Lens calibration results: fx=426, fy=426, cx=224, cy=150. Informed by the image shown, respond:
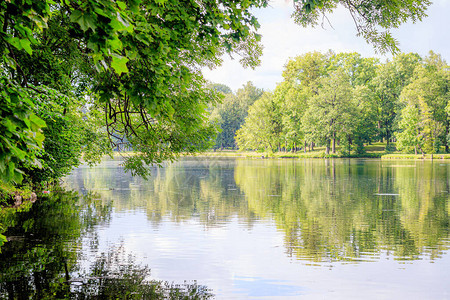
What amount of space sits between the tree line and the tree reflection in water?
233 feet

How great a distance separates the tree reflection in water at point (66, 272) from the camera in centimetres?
791

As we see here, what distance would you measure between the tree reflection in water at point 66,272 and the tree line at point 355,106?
7113 cm

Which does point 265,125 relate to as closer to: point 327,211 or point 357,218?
point 327,211

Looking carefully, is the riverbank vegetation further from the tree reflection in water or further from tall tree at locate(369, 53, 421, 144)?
tall tree at locate(369, 53, 421, 144)

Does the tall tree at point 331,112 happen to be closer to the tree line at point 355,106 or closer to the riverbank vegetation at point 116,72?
the tree line at point 355,106

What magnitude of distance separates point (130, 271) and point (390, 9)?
963 cm

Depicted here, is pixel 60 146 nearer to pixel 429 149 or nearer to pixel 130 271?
pixel 130 271

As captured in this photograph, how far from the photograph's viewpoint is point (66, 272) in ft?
29.9

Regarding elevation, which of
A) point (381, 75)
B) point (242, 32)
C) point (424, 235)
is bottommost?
point (424, 235)

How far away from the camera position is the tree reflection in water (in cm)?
791

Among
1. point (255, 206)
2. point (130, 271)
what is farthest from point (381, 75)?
point (130, 271)

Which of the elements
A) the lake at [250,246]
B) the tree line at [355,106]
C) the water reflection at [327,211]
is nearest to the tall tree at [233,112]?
the tree line at [355,106]

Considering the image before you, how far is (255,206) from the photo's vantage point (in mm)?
20750

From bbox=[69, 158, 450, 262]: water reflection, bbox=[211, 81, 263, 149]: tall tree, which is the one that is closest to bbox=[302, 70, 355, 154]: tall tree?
bbox=[211, 81, 263, 149]: tall tree
